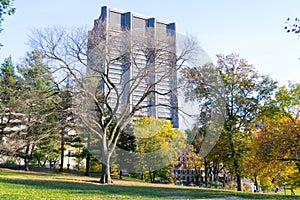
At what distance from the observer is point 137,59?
68.2 ft

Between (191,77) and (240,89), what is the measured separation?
12.7ft

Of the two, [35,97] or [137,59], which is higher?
[137,59]

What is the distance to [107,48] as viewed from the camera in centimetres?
1925

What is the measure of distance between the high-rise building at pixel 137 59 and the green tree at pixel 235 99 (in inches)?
62.5

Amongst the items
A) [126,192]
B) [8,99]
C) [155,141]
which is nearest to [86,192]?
[126,192]

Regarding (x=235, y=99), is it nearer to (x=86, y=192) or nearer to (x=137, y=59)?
(x=137, y=59)

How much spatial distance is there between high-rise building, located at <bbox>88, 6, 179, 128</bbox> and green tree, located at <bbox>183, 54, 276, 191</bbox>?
1588 millimetres

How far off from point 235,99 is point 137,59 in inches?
304

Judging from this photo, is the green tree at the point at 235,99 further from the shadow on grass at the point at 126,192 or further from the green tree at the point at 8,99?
the green tree at the point at 8,99

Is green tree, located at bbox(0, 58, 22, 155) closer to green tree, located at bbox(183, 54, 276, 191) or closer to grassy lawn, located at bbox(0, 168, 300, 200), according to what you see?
grassy lawn, located at bbox(0, 168, 300, 200)

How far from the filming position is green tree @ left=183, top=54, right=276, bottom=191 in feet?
70.7

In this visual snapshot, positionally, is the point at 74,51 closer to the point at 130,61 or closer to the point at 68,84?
the point at 68,84

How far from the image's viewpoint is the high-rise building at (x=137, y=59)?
63.3ft

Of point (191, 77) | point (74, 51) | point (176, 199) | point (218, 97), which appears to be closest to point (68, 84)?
point (74, 51)
